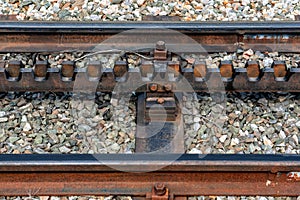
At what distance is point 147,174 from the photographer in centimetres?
285

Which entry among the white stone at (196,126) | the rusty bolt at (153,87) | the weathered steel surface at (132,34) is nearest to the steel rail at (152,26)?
the weathered steel surface at (132,34)

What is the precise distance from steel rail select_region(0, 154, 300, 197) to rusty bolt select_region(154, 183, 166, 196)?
0.05 metres

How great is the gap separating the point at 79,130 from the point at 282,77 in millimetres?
1426

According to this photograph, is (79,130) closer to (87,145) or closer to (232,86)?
(87,145)

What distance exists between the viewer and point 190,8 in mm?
4809

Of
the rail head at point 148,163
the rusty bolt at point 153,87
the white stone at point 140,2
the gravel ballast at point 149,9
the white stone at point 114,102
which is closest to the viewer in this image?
the rail head at point 148,163

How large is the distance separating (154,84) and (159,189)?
1.06 metres

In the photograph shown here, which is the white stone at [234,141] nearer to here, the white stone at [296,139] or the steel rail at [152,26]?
the white stone at [296,139]

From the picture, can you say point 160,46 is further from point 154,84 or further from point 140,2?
point 140,2

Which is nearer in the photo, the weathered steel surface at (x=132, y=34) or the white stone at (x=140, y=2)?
the weathered steel surface at (x=132, y=34)

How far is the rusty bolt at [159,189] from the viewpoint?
2.82 meters

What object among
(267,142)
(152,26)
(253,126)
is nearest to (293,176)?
(267,142)

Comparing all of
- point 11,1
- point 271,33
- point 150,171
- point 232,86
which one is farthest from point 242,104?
point 11,1

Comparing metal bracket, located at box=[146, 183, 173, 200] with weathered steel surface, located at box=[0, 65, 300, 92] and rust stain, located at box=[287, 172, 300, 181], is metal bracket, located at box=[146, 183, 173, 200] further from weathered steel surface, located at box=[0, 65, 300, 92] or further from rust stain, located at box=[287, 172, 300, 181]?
weathered steel surface, located at box=[0, 65, 300, 92]
